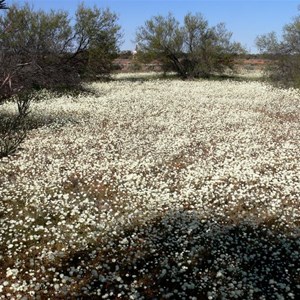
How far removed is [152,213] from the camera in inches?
414

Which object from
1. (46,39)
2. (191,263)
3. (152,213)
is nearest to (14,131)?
(191,263)

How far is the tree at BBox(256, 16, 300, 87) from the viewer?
39.4 metres

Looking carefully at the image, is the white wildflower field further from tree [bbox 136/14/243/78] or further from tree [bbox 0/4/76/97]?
tree [bbox 136/14/243/78]

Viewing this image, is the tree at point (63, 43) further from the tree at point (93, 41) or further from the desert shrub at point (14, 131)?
the desert shrub at point (14, 131)

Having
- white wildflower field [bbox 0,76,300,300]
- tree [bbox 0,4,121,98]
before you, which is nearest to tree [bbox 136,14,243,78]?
tree [bbox 0,4,121,98]

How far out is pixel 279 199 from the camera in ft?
37.8

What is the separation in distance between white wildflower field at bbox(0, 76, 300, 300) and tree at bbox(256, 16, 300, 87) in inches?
832

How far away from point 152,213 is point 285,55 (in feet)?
122

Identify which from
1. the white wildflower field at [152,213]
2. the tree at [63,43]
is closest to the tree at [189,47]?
the tree at [63,43]

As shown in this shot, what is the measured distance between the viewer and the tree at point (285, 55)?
39.4 m

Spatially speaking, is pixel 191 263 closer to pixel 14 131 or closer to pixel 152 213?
pixel 152 213

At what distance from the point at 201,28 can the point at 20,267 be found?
52.4 meters

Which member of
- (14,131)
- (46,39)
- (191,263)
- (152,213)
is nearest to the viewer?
(14,131)

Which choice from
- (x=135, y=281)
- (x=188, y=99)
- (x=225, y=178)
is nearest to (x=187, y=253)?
(x=135, y=281)
